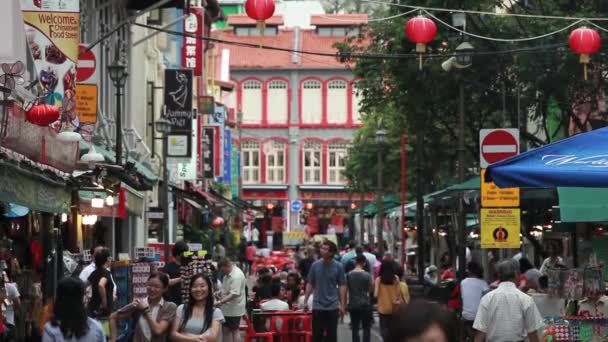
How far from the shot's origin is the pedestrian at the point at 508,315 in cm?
1305

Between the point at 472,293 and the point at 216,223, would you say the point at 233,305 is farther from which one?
the point at 216,223

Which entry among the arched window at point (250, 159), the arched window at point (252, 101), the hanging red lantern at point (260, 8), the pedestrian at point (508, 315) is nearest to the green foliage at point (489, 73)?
the hanging red lantern at point (260, 8)

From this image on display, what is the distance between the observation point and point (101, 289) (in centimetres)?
1725

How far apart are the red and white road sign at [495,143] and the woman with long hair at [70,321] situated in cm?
899

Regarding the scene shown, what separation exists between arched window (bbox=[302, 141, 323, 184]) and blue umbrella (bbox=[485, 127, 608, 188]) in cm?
8857

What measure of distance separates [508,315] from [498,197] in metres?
5.30

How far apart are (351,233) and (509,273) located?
226ft

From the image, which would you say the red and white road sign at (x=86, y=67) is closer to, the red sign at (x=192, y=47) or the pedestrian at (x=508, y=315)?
the pedestrian at (x=508, y=315)

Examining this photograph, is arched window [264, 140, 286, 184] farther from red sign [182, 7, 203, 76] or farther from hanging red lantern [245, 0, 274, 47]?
hanging red lantern [245, 0, 274, 47]

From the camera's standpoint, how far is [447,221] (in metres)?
39.8

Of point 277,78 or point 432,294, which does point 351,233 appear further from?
point 432,294

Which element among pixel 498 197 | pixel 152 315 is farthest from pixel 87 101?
pixel 152 315

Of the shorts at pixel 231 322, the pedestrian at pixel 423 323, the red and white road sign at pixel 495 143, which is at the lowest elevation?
the shorts at pixel 231 322

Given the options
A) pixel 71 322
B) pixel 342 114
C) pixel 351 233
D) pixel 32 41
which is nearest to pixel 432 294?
pixel 32 41
